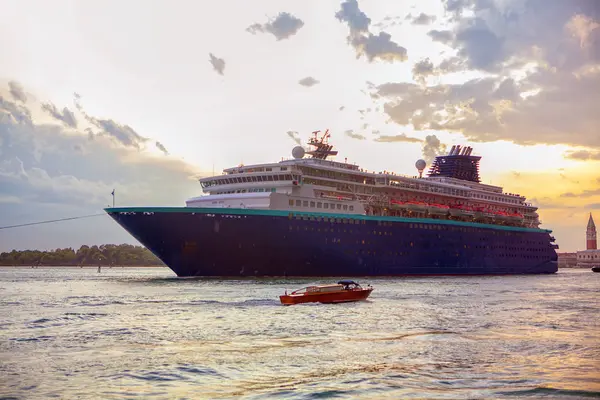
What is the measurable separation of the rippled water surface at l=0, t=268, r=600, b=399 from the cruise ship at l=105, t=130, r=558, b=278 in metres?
14.9

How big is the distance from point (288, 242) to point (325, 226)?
16.7 feet

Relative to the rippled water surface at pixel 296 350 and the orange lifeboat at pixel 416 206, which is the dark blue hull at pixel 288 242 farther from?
the rippled water surface at pixel 296 350

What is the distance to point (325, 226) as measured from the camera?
199ft

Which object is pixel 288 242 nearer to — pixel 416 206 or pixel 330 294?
pixel 330 294

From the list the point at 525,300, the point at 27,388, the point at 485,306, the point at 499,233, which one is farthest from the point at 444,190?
the point at 27,388

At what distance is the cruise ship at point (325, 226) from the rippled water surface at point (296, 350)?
1492cm

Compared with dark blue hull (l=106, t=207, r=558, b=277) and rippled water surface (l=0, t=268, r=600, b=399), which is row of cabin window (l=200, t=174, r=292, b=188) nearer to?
dark blue hull (l=106, t=207, r=558, b=277)

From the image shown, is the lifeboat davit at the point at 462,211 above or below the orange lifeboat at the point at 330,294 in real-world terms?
above

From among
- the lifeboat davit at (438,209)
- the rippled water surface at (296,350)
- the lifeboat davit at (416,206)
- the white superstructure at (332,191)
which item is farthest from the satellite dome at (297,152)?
the rippled water surface at (296,350)

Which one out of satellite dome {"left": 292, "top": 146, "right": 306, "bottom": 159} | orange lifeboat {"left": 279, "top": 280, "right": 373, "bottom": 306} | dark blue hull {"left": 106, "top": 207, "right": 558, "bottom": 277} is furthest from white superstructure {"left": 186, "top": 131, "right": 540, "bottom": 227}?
orange lifeboat {"left": 279, "top": 280, "right": 373, "bottom": 306}

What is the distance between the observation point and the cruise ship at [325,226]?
55.1m

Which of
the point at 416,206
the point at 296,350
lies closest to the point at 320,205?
the point at 416,206

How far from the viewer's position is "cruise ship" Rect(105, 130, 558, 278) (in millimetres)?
55062

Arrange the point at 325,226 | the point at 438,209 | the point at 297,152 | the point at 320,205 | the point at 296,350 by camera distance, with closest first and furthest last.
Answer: the point at 296,350, the point at 325,226, the point at 320,205, the point at 297,152, the point at 438,209
